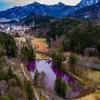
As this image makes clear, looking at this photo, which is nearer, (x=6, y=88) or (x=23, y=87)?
(x=6, y=88)

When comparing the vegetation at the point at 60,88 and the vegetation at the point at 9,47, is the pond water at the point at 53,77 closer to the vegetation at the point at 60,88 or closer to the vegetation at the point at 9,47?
the vegetation at the point at 60,88

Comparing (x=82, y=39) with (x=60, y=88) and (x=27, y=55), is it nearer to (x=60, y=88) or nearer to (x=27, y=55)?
(x=27, y=55)

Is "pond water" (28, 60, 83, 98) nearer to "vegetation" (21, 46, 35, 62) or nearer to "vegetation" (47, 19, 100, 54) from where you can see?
"vegetation" (21, 46, 35, 62)

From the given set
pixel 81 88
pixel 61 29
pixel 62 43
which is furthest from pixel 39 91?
pixel 61 29

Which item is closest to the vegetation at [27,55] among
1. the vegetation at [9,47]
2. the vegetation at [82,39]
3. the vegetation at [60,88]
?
the vegetation at [9,47]

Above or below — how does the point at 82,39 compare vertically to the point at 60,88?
above

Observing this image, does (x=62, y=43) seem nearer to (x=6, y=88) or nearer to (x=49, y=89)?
(x=49, y=89)

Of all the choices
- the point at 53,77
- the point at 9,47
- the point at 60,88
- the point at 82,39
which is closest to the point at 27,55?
the point at 9,47

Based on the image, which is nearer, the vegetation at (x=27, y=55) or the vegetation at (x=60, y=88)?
the vegetation at (x=60, y=88)

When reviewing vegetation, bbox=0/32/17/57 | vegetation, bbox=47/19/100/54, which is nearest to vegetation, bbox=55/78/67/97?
vegetation, bbox=0/32/17/57
